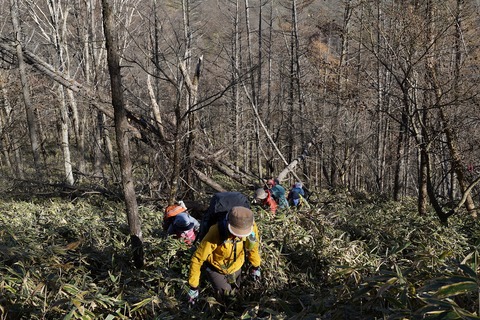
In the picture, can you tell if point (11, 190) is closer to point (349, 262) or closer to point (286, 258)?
point (286, 258)

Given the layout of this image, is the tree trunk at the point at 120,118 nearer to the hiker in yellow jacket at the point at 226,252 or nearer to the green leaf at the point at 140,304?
the green leaf at the point at 140,304

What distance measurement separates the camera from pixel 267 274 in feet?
13.0

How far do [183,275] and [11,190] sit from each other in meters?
7.50

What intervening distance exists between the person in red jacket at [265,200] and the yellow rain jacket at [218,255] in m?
2.41

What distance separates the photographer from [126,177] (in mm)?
3332

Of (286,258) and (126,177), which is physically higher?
(126,177)

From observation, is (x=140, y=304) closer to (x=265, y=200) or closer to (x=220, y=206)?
(x=220, y=206)

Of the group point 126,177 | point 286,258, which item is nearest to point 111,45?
point 126,177

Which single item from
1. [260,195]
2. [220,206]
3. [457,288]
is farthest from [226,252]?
[260,195]

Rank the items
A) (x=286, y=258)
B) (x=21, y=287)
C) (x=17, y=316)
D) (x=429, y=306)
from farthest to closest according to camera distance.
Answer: (x=286, y=258), (x=21, y=287), (x=17, y=316), (x=429, y=306)

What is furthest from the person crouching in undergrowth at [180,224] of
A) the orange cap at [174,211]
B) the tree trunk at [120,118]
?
the tree trunk at [120,118]

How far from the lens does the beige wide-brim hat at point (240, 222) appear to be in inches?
118

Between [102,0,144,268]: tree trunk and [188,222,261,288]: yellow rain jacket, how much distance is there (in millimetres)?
750

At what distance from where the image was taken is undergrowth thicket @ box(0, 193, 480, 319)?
254cm
